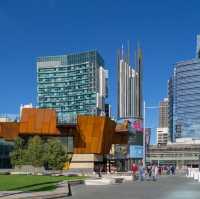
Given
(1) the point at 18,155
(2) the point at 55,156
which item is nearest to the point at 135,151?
(1) the point at 18,155

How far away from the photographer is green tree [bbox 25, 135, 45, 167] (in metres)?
83.7

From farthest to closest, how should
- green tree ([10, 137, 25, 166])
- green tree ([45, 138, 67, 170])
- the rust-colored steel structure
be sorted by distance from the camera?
the rust-colored steel structure → green tree ([10, 137, 25, 166]) → green tree ([45, 138, 67, 170])

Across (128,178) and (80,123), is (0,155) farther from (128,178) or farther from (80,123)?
(128,178)

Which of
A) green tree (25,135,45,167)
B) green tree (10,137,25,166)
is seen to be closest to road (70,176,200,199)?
green tree (25,135,45,167)

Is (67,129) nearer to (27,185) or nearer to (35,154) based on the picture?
(35,154)

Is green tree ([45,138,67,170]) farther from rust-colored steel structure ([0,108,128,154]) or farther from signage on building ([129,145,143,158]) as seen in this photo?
signage on building ([129,145,143,158])

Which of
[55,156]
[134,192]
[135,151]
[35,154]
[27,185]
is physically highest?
[135,151]

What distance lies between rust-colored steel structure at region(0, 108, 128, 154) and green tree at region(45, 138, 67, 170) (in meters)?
19.7

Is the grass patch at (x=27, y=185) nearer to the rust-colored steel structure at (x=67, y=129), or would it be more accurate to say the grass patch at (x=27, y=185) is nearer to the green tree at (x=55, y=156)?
the green tree at (x=55, y=156)

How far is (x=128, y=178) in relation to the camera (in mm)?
51844

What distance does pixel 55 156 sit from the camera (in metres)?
83.0

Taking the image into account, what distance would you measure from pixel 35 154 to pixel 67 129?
26.1 metres

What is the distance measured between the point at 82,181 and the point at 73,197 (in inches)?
597

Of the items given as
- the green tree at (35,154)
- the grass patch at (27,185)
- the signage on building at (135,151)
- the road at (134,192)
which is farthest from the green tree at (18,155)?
the road at (134,192)
